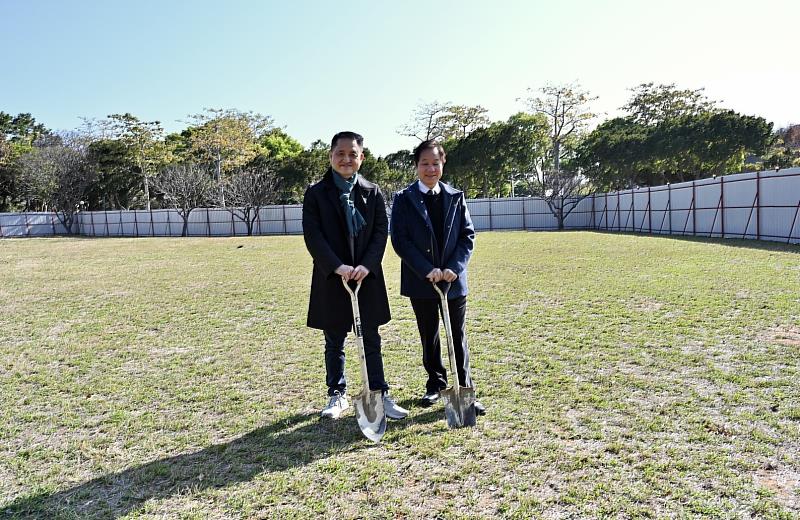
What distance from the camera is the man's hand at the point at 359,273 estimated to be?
309 centimetres

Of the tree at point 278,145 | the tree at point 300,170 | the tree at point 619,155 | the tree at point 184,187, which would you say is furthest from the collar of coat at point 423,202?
the tree at point 278,145

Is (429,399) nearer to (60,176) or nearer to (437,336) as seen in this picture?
(437,336)

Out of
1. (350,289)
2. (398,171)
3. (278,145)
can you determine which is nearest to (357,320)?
(350,289)

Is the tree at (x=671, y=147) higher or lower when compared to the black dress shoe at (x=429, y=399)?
higher

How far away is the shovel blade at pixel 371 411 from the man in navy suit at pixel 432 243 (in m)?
0.58

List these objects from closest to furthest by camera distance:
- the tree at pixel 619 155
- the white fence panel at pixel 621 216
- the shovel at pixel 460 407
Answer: the shovel at pixel 460 407
the white fence panel at pixel 621 216
the tree at pixel 619 155

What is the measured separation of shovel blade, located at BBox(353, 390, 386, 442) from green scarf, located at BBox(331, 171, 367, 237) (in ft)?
2.94

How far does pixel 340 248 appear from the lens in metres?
3.22

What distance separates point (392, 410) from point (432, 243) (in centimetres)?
100

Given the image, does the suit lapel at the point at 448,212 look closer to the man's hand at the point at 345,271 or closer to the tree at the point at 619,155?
the man's hand at the point at 345,271

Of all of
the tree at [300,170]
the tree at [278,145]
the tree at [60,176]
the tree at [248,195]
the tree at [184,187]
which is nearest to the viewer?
the tree at [248,195]

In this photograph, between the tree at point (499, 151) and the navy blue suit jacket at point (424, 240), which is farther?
the tree at point (499, 151)

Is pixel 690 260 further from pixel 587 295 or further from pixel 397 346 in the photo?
pixel 397 346

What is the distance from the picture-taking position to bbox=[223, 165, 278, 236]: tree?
3203cm
